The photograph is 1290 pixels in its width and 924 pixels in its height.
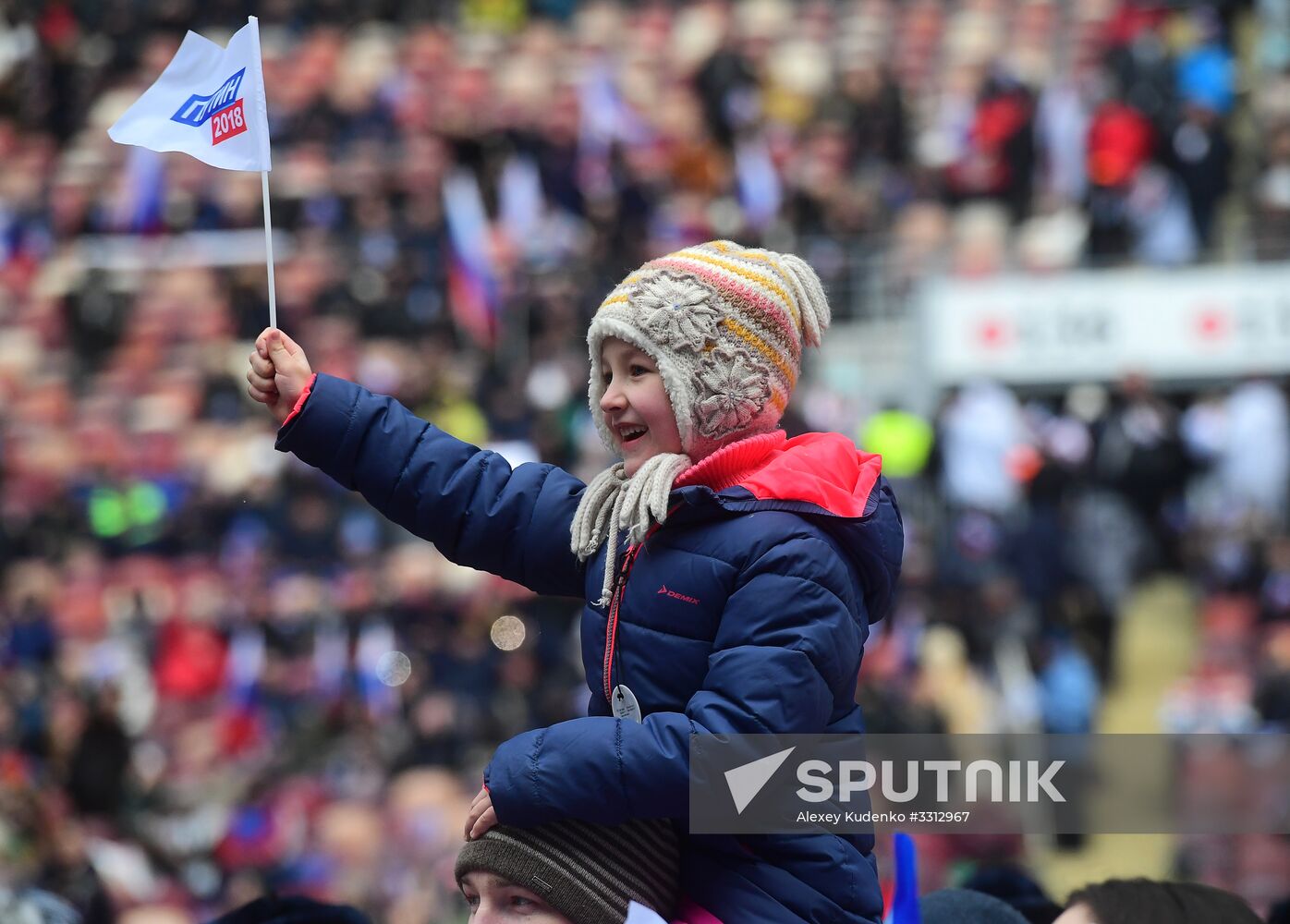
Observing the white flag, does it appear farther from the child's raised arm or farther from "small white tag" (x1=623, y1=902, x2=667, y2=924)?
"small white tag" (x1=623, y1=902, x2=667, y2=924)

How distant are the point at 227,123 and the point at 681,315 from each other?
3.21 ft

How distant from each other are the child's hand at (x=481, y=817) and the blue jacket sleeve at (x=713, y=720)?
0.16 ft

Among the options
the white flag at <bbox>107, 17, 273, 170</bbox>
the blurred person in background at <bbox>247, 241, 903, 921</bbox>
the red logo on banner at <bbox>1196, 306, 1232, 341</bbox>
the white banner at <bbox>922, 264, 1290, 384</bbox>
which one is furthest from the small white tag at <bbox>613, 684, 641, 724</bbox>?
the red logo on banner at <bbox>1196, 306, 1232, 341</bbox>

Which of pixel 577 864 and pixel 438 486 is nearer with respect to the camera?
pixel 577 864

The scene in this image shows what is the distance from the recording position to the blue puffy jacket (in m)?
2.98

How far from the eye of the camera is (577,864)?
3076 millimetres

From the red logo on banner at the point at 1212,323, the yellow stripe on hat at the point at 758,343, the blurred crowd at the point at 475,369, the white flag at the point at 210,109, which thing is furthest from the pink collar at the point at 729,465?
the red logo on banner at the point at 1212,323

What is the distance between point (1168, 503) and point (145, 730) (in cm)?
625

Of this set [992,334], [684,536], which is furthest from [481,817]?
[992,334]

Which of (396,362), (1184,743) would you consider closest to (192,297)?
(396,362)

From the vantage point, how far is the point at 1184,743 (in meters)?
8.31

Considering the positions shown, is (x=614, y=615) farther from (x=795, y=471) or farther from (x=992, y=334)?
(x=992, y=334)

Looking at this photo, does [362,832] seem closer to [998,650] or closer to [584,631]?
[998,650]

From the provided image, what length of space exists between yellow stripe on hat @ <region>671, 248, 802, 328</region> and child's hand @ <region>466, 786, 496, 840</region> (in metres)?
0.88
